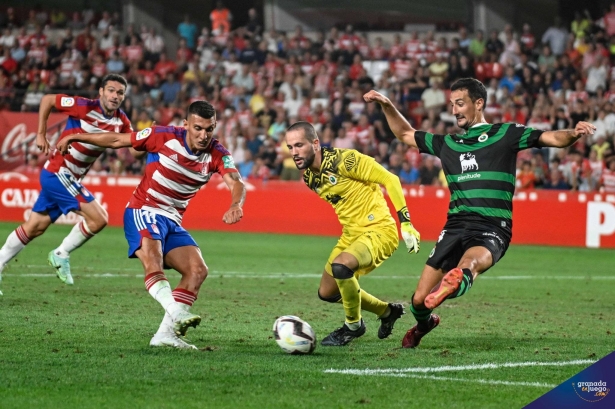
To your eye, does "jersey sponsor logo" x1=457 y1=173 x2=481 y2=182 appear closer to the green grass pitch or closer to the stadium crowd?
the green grass pitch

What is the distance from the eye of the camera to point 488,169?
25.4 feet

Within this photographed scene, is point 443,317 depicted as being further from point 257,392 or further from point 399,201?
point 257,392

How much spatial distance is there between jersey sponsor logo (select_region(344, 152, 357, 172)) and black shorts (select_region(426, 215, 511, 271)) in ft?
3.24

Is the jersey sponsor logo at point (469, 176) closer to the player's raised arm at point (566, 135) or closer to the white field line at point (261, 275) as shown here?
the player's raised arm at point (566, 135)

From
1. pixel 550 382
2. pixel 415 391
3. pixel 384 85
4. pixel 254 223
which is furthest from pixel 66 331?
pixel 384 85

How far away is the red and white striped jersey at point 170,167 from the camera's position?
8.19 meters

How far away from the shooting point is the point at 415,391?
598 centimetres

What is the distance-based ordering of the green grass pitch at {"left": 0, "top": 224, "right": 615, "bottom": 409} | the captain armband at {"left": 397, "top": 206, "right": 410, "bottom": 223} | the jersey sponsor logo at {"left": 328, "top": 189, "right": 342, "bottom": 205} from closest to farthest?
the green grass pitch at {"left": 0, "top": 224, "right": 615, "bottom": 409}, the captain armband at {"left": 397, "top": 206, "right": 410, "bottom": 223}, the jersey sponsor logo at {"left": 328, "top": 189, "right": 342, "bottom": 205}

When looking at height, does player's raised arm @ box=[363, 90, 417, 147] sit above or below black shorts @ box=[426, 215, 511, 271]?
above

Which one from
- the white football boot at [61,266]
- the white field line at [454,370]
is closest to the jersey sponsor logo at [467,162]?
the white field line at [454,370]

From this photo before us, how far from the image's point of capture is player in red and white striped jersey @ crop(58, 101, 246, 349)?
795 centimetres

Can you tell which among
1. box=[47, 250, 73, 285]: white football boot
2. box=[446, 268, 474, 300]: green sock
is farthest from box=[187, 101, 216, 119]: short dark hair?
box=[47, 250, 73, 285]: white football boot

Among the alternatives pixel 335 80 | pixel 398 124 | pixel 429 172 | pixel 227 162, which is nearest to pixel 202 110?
pixel 227 162

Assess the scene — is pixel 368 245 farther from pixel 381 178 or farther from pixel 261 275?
pixel 261 275
